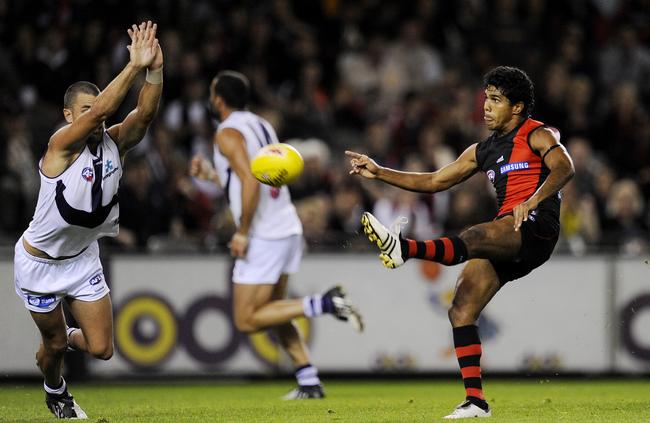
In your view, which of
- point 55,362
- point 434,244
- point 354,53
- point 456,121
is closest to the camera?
point 434,244

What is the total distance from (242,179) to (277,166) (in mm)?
888

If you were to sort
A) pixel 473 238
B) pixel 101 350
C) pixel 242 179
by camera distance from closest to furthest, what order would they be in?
pixel 473 238 → pixel 101 350 → pixel 242 179

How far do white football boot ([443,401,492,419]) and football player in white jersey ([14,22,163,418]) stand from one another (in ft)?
7.96

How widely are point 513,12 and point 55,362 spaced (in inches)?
477

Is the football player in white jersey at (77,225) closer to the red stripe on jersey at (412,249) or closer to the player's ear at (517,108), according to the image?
the red stripe on jersey at (412,249)

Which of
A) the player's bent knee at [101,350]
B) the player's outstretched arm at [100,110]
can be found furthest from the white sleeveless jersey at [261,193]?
the player's outstretched arm at [100,110]

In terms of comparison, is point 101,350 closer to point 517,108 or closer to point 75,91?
point 75,91

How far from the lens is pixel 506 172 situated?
27.0 ft

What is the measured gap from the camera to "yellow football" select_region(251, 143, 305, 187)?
948cm

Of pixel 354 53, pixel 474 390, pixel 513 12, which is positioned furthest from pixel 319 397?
pixel 513 12

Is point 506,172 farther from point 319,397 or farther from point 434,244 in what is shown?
point 319,397

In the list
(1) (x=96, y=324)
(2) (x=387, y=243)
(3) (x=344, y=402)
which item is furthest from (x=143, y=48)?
(3) (x=344, y=402)

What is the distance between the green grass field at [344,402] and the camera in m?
8.42

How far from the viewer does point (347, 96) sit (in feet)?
54.7
